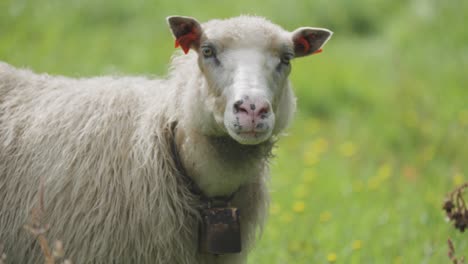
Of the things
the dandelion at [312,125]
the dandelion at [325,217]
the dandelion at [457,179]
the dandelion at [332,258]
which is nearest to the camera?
the dandelion at [332,258]

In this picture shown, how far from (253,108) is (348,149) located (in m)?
4.23

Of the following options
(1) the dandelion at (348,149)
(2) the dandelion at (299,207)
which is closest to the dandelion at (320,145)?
(1) the dandelion at (348,149)

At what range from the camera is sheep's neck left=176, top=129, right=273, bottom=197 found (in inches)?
152

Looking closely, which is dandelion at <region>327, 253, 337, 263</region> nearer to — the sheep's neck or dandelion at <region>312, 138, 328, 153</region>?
the sheep's neck

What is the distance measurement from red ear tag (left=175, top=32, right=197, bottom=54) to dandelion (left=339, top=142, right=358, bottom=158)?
3709 millimetres

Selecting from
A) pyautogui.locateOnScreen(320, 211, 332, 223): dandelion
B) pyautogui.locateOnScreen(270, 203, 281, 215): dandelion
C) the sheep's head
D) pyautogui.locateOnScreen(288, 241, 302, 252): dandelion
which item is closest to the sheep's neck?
the sheep's head

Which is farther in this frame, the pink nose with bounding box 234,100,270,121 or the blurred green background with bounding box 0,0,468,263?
the blurred green background with bounding box 0,0,468,263

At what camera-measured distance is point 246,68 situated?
3693 millimetres

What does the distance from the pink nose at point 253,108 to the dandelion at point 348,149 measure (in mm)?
4013

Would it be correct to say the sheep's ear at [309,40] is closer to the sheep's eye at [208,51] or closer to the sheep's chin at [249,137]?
the sheep's eye at [208,51]

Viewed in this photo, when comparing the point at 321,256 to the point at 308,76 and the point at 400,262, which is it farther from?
the point at 308,76

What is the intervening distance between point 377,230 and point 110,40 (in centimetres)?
468

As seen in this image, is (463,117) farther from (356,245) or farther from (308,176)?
(356,245)

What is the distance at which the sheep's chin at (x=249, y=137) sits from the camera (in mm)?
3560
